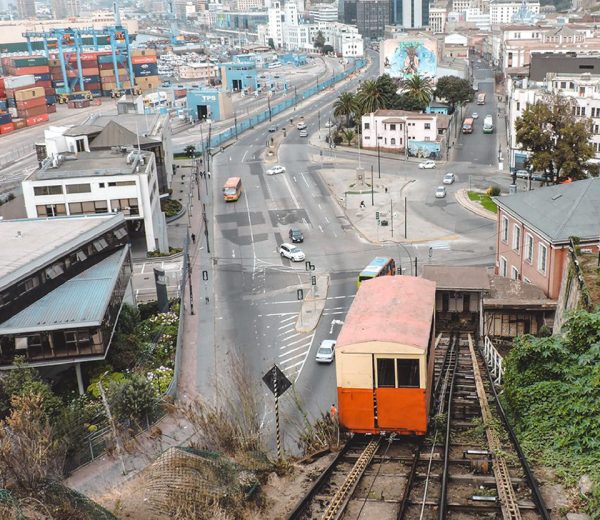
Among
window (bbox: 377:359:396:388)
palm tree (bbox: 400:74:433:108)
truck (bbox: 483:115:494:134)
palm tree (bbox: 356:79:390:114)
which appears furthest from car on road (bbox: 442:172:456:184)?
window (bbox: 377:359:396:388)

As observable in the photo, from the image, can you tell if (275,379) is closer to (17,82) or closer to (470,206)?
(470,206)

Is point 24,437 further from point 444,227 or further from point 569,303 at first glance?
point 444,227

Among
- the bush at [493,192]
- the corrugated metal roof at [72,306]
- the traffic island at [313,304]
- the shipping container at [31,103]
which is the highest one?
the shipping container at [31,103]

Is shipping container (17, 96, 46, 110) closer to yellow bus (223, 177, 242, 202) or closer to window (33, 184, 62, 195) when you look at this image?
yellow bus (223, 177, 242, 202)

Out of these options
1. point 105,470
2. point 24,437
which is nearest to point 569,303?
point 105,470

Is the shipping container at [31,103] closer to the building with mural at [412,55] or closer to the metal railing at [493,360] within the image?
the building with mural at [412,55]

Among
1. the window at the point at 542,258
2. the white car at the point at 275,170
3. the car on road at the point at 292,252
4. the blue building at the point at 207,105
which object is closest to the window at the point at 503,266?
the window at the point at 542,258

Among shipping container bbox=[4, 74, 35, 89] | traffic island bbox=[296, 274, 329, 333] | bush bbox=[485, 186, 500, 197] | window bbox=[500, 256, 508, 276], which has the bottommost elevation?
traffic island bbox=[296, 274, 329, 333]
